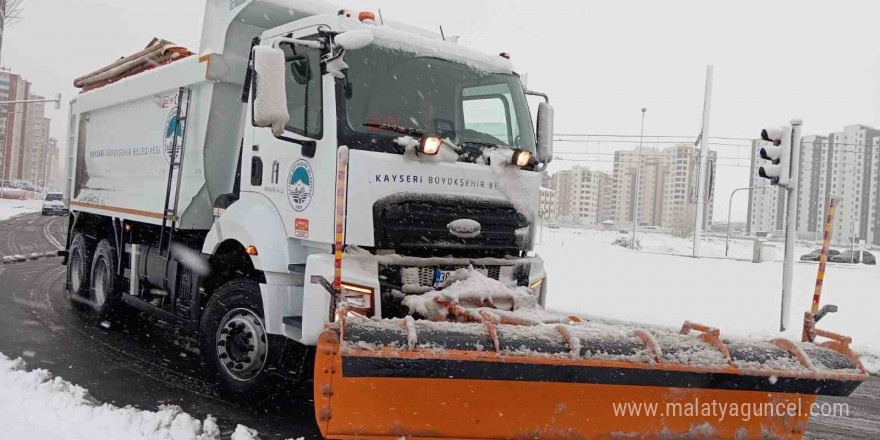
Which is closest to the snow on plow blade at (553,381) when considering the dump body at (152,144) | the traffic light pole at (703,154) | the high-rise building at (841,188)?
the dump body at (152,144)

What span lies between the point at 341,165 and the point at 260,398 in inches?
100

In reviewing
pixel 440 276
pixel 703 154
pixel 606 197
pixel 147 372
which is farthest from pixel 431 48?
pixel 606 197

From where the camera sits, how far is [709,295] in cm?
1424

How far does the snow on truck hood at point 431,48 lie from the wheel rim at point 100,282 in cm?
551

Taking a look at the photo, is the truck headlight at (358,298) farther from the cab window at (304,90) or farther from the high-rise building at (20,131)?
the high-rise building at (20,131)

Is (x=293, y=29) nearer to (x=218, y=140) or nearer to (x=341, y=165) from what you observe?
(x=218, y=140)

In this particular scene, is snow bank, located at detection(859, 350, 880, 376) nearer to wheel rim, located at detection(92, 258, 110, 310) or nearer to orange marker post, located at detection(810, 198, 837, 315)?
orange marker post, located at detection(810, 198, 837, 315)

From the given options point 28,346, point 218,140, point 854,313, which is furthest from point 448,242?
point 854,313

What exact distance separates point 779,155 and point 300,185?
24.9 ft

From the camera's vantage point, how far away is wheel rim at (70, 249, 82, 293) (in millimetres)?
9248

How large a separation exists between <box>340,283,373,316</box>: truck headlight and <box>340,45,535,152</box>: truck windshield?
1.00 m

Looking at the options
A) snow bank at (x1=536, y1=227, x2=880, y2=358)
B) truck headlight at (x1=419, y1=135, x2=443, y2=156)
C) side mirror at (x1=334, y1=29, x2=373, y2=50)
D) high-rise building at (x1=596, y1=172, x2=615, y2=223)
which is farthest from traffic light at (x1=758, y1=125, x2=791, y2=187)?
high-rise building at (x1=596, y1=172, x2=615, y2=223)

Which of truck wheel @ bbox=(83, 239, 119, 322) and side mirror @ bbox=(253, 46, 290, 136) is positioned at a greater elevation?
side mirror @ bbox=(253, 46, 290, 136)

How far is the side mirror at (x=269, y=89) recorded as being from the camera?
4438 mm
